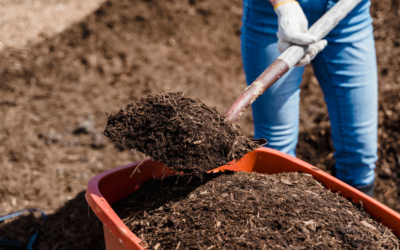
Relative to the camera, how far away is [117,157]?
2822mm

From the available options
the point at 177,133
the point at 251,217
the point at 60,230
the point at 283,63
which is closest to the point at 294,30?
the point at 283,63

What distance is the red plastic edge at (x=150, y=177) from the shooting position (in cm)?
107

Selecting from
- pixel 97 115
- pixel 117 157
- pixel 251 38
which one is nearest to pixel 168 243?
pixel 251 38

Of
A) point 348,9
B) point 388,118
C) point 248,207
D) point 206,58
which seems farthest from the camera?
point 206,58

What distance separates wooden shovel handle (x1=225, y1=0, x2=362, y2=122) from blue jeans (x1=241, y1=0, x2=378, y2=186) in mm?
116

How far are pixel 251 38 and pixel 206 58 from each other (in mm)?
2917

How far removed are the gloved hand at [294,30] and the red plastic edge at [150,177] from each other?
52cm

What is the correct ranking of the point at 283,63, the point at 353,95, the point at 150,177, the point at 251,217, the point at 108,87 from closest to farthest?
1. the point at 251,217
2. the point at 283,63
3. the point at 150,177
4. the point at 353,95
5. the point at 108,87

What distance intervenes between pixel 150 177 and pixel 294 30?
98cm

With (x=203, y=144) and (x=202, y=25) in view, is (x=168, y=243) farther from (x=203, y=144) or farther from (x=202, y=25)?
(x=202, y=25)

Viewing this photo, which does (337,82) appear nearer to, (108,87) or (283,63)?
(283,63)

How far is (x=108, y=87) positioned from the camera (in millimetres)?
3828

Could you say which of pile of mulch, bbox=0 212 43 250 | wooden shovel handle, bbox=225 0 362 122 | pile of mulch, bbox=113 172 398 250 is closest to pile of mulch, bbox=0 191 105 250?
pile of mulch, bbox=0 212 43 250

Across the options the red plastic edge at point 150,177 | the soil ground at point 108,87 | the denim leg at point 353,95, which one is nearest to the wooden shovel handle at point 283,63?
the denim leg at point 353,95
